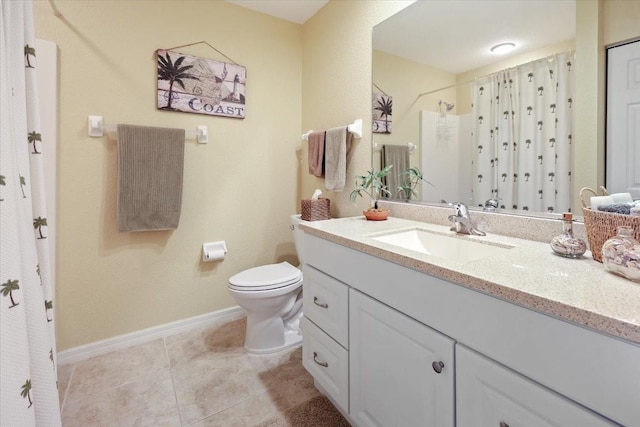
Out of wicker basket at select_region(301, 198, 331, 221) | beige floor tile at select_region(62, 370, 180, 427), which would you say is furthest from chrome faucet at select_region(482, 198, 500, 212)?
beige floor tile at select_region(62, 370, 180, 427)

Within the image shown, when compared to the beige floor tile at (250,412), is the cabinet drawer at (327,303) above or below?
above

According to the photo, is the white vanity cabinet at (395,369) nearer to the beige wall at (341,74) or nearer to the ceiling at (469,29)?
the beige wall at (341,74)

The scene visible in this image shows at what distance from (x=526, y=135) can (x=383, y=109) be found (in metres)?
0.81

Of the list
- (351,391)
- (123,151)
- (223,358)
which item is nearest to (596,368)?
(351,391)

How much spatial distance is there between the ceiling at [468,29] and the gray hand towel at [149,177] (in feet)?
4.77

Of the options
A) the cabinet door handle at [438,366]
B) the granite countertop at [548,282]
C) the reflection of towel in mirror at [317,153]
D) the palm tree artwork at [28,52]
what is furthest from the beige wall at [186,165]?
the cabinet door handle at [438,366]

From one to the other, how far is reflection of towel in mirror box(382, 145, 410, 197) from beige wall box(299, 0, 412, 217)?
0.13 metres

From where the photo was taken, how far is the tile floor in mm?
1390

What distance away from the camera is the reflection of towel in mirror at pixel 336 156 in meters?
1.98

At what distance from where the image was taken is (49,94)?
1644mm

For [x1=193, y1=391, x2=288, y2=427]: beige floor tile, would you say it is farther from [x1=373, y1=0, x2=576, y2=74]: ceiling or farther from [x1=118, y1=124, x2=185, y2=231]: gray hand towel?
[x1=373, y1=0, x2=576, y2=74]: ceiling

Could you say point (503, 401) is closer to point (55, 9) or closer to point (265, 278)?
point (265, 278)

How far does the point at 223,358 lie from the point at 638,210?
77.6 inches

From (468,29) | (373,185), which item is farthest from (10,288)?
(468,29)
